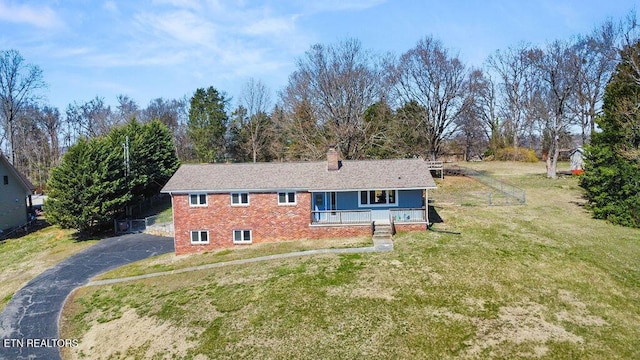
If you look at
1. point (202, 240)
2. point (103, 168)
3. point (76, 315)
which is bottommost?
point (76, 315)

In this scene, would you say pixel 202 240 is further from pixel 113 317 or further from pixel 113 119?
pixel 113 119

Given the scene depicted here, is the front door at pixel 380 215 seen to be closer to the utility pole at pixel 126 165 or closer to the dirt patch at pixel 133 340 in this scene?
the dirt patch at pixel 133 340

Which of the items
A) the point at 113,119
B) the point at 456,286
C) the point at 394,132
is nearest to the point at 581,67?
the point at 394,132

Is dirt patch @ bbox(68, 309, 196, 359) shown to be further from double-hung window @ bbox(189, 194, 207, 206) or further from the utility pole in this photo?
the utility pole

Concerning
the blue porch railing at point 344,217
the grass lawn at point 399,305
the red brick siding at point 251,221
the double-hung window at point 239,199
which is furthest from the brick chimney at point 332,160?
the grass lawn at point 399,305

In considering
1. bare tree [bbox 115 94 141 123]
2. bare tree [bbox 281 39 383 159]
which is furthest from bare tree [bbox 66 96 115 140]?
bare tree [bbox 281 39 383 159]
